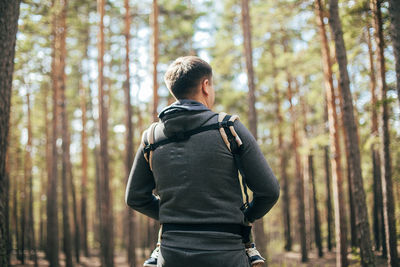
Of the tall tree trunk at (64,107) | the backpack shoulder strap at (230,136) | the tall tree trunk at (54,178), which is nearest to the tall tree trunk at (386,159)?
the backpack shoulder strap at (230,136)

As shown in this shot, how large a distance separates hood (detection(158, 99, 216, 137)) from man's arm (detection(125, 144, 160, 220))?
330mm

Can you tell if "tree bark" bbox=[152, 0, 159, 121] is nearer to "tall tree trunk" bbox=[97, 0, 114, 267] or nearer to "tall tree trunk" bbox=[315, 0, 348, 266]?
"tall tree trunk" bbox=[97, 0, 114, 267]

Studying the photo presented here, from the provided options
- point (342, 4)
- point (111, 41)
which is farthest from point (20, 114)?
point (342, 4)

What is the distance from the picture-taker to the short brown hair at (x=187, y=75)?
205 centimetres

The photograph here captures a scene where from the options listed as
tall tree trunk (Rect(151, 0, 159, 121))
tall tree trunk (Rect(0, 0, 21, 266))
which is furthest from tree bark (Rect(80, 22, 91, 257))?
tall tree trunk (Rect(0, 0, 21, 266))

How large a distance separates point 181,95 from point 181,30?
726 inches

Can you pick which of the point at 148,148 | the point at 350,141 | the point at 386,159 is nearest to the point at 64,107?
the point at 350,141

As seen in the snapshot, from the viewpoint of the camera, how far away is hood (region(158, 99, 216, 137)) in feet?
6.45

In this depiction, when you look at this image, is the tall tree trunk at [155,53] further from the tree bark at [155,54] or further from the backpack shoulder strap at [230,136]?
the backpack shoulder strap at [230,136]

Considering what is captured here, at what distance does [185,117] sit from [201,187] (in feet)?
1.27

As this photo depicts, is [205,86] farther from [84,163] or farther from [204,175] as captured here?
[84,163]

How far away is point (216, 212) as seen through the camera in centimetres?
188

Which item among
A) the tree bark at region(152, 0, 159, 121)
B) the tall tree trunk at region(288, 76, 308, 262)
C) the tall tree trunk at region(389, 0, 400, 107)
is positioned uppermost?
the tree bark at region(152, 0, 159, 121)

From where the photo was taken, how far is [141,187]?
7.37ft
